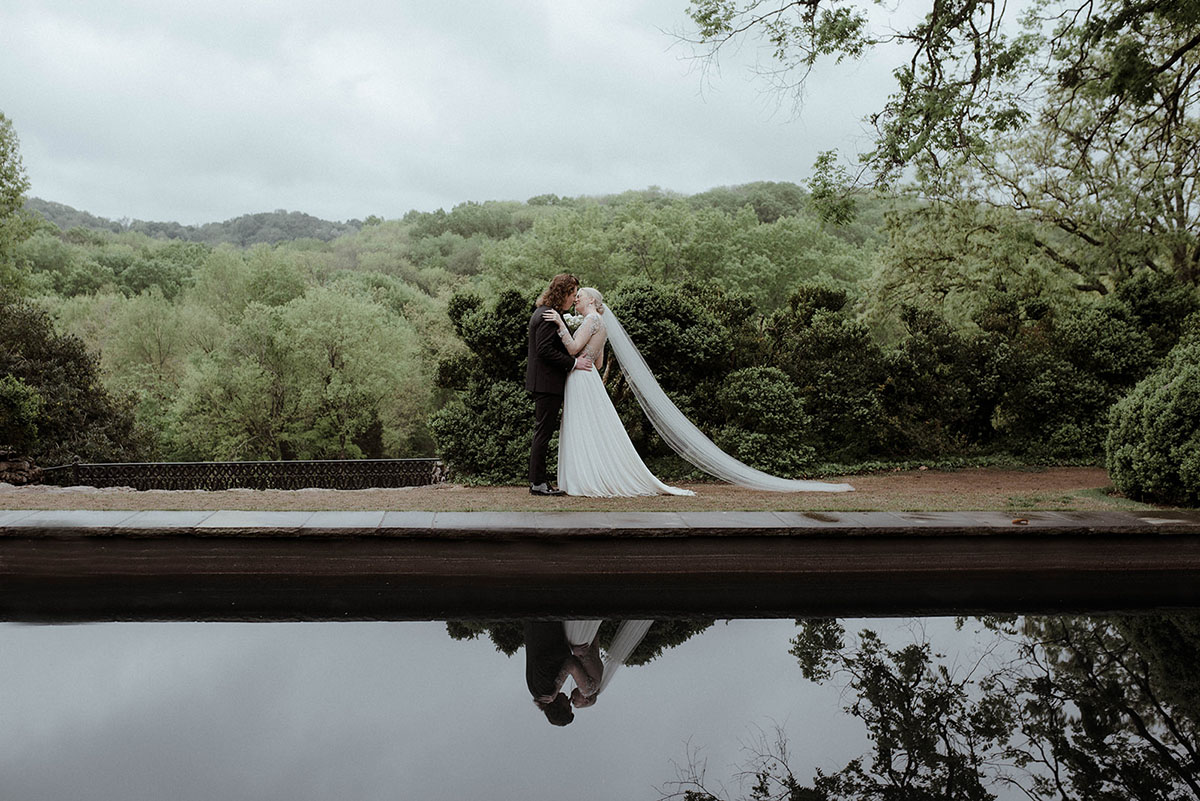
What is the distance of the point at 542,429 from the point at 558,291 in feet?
4.02

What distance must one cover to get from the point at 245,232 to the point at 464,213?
13.9 meters

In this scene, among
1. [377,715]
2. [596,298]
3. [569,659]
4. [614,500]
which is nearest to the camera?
[377,715]

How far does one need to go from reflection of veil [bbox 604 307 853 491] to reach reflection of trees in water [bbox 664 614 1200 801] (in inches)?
136

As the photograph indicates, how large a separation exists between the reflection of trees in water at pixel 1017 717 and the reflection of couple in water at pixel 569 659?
29.5 inches

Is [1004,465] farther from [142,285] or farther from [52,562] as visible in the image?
[142,285]

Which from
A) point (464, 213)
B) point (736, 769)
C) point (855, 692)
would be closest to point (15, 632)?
point (736, 769)

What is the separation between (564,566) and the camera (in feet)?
17.4

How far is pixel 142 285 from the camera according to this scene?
134 feet

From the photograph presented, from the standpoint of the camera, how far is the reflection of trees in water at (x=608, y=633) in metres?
4.31

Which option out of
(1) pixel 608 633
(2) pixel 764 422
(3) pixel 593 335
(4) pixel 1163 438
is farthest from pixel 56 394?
(4) pixel 1163 438

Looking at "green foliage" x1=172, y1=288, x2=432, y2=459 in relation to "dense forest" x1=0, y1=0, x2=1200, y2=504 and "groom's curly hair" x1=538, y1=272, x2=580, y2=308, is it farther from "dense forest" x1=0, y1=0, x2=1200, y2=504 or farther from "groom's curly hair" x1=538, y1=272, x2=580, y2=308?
"groom's curly hair" x1=538, y1=272, x2=580, y2=308

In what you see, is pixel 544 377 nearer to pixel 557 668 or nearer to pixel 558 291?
pixel 558 291

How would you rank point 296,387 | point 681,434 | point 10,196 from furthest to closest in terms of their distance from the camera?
point 296,387, point 10,196, point 681,434

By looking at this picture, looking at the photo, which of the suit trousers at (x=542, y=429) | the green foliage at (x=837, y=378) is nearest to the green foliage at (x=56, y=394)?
the suit trousers at (x=542, y=429)
